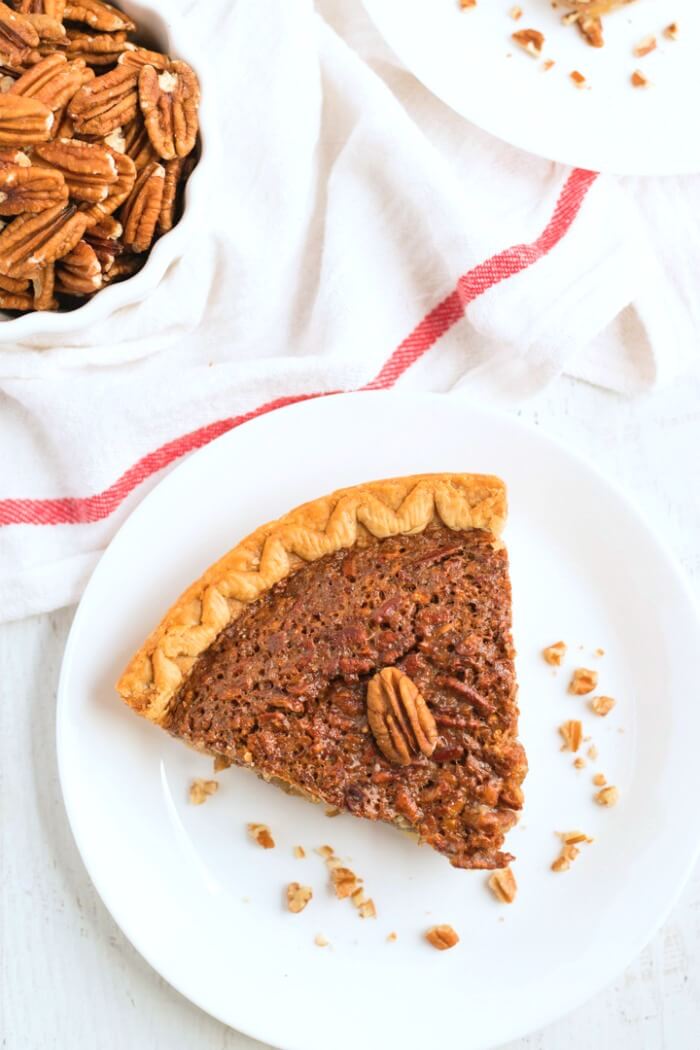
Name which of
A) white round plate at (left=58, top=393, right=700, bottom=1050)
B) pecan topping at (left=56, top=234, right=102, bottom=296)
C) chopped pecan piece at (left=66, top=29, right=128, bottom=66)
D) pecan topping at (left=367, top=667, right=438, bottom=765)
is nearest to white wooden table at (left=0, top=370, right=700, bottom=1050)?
white round plate at (left=58, top=393, right=700, bottom=1050)

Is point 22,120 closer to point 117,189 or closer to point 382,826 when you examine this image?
point 117,189

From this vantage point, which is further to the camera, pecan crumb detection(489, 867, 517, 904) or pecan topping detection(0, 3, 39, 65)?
pecan crumb detection(489, 867, 517, 904)

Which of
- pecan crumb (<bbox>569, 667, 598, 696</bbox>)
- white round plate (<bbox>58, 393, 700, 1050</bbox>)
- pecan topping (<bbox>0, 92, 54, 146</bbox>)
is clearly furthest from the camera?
pecan crumb (<bbox>569, 667, 598, 696</bbox>)

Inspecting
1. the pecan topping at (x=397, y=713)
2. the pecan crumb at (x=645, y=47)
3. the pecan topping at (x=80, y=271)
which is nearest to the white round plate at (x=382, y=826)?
the pecan topping at (x=397, y=713)

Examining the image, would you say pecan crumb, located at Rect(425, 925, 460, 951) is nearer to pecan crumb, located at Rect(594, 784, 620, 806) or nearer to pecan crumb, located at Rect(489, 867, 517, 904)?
pecan crumb, located at Rect(489, 867, 517, 904)

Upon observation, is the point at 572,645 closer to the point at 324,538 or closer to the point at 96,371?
the point at 324,538
